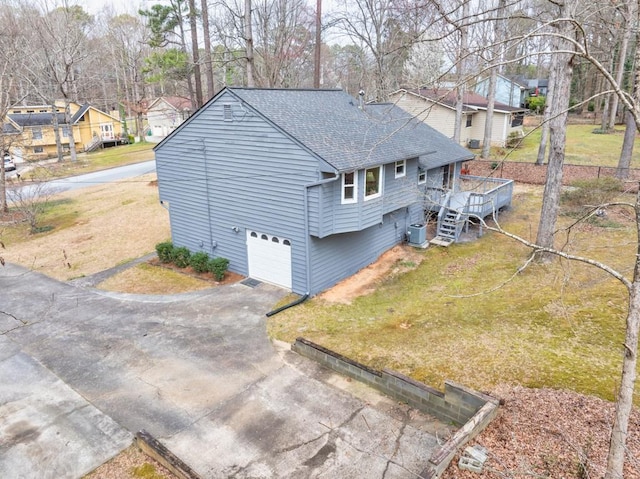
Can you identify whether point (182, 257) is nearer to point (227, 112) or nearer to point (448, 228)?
point (227, 112)

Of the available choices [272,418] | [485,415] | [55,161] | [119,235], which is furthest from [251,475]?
[55,161]

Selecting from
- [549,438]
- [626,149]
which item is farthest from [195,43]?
[549,438]

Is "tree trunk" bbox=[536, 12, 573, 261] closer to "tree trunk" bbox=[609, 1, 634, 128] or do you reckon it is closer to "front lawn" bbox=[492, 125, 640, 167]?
"tree trunk" bbox=[609, 1, 634, 128]

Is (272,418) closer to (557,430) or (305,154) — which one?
(557,430)

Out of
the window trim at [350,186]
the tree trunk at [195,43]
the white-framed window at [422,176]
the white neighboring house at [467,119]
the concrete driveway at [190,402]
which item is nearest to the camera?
the concrete driveway at [190,402]

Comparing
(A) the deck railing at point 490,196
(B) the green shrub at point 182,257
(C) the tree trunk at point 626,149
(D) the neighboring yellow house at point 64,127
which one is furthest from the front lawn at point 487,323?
(D) the neighboring yellow house at point 64,127

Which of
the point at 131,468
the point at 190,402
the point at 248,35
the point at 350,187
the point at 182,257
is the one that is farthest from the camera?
the point at 248,35

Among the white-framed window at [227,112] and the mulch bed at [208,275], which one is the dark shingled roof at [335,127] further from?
the mulch bed at [208,275]
